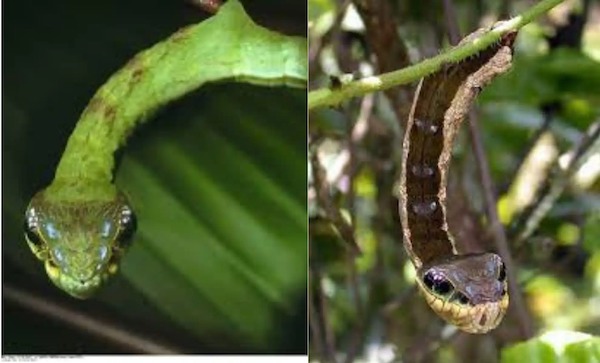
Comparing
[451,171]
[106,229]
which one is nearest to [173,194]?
[106,229]

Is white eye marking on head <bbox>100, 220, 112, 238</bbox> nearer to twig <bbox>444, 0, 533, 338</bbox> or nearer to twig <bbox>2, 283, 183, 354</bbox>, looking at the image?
twig <bbox>2, 283, 183, 354</bbox>

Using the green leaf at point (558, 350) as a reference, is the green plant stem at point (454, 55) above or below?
above

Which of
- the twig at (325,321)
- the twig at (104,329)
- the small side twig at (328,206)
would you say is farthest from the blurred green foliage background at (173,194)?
the twig at (325,321)

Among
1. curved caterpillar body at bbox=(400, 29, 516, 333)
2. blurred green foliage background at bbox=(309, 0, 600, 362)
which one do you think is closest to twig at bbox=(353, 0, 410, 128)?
blurred green foliage background at bbox=(309, 0, 600, 362)

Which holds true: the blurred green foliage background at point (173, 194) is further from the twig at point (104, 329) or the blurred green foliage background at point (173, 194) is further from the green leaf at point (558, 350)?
the green leaf at point (558, 350)

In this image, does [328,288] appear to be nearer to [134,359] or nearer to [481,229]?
[481,229]

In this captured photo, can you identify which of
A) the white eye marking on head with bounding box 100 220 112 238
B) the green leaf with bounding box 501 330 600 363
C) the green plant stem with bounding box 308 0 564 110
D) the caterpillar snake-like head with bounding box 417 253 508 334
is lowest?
the green leaf with bounding box 501 330 600 363

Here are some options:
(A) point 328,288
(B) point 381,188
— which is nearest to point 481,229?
(B) point 381,188

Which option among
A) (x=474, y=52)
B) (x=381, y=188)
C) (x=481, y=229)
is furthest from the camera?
(x=381, y=188)
